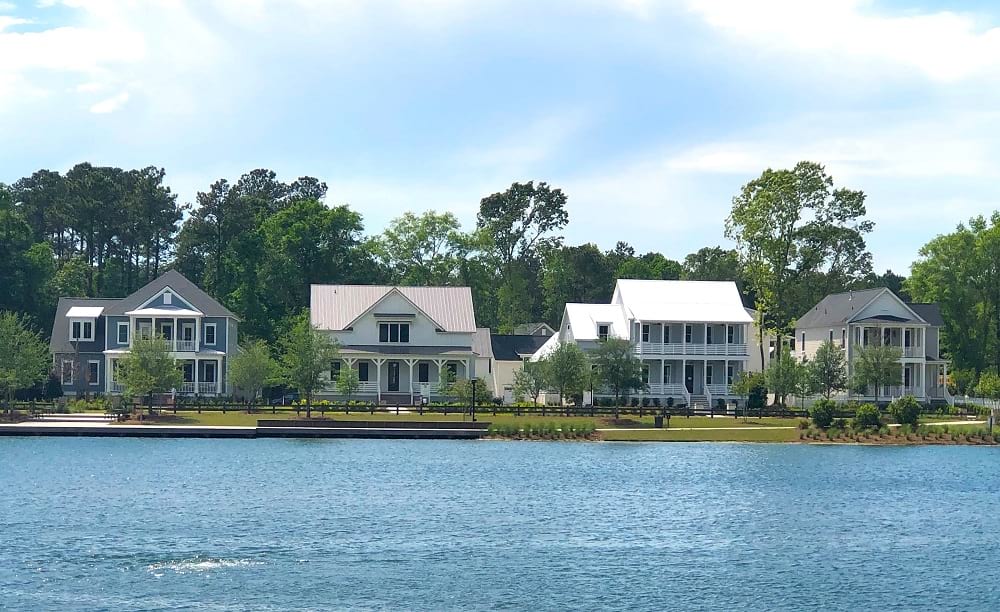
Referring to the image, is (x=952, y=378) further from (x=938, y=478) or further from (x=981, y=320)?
(x=938, y=478)

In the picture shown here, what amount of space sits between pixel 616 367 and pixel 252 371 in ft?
70.7

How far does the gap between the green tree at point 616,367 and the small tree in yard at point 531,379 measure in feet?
10.4

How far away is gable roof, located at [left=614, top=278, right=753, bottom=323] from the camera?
9150cm

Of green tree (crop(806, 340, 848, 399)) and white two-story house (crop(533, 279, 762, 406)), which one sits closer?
green tree (crop(806, 340, 848, 399))

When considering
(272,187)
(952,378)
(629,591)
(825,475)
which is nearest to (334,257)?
(272,187)

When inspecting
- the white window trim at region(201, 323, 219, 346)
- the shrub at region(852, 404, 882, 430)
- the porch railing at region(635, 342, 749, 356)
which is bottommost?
the shrub at region(852, 404, 882, 430)

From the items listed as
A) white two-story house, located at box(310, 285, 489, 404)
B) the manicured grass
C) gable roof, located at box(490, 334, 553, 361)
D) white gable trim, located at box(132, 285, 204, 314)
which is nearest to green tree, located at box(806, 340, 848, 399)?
the manicured grass

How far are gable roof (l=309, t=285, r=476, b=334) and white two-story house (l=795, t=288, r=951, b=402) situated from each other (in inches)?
899

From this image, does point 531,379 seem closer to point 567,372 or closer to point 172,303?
point 567,372

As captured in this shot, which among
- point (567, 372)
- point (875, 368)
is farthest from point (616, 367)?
point (875, 368)

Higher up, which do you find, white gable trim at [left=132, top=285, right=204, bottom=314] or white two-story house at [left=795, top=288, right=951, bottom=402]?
white gable trim at [left=132, top=285, right=204, bottom=314]

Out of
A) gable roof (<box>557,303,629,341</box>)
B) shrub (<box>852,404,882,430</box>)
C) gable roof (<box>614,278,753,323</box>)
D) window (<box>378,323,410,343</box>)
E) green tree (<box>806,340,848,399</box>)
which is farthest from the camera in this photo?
gable roof (<box>557,303,629,341</box>)

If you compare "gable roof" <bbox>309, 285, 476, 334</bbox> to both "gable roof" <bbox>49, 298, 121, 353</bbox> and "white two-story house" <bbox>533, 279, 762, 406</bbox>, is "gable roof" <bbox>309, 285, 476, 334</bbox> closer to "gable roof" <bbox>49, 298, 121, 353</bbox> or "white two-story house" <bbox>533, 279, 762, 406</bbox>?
"white two-story house" <bbox>533, 279, 762, 406</bbox>

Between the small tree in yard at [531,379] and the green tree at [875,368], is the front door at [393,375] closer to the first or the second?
the small tree in yard at [531,379]
